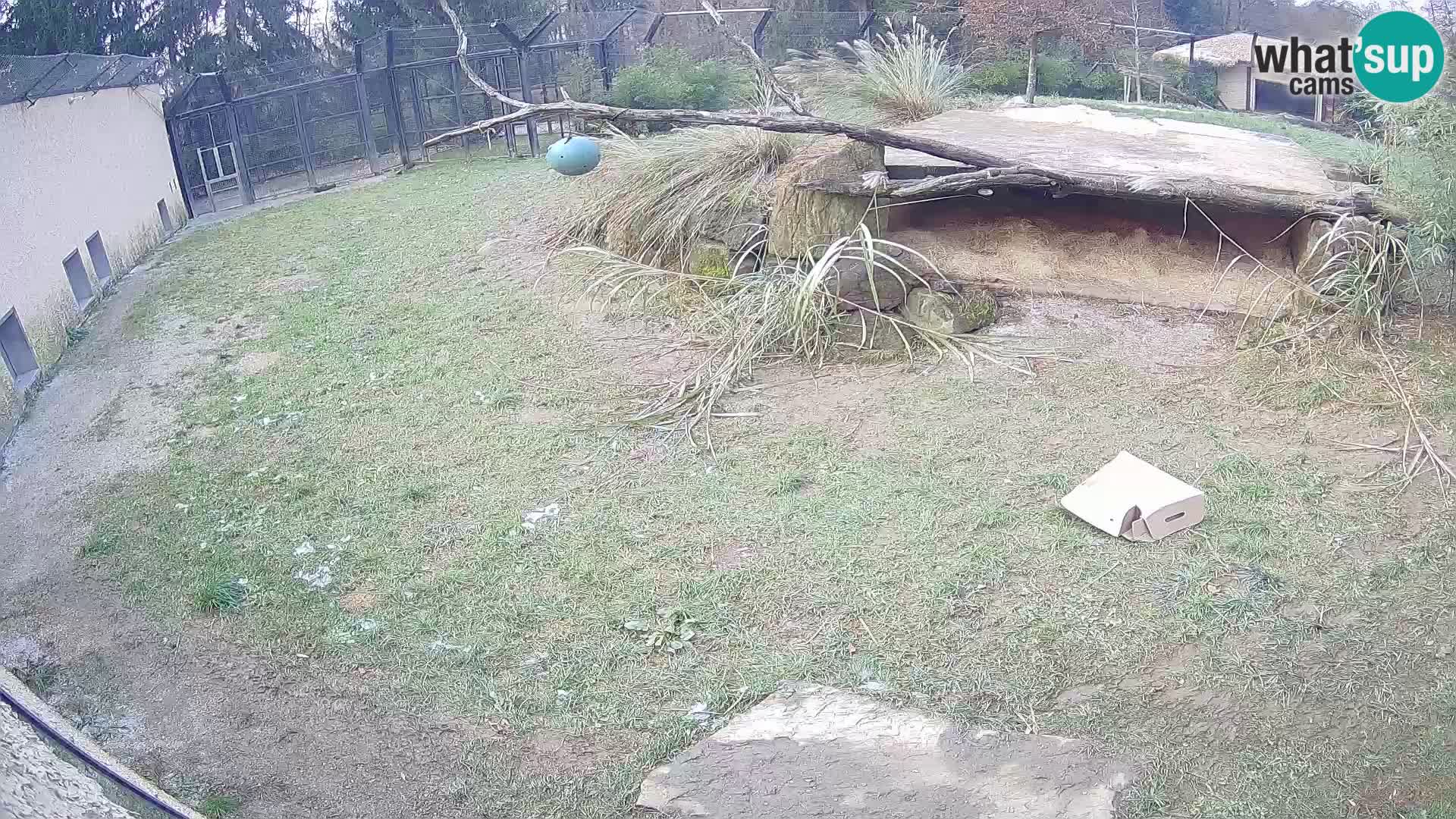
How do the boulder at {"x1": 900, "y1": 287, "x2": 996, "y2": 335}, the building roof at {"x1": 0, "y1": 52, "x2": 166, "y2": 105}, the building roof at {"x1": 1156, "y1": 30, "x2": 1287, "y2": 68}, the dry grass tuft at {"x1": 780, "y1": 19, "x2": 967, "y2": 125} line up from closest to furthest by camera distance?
1. the boulder at {"x1": 900, "y1": 287, "x2": 996, "y2": 335}
2. the building roof at {"x1": 0, "y1": 52, "x2": 166, "y2": 105}
3. the dry grass tuft at {"x1": 780, "y1": 19, "x2": 967, "y2": 125}
4. the building roof at {"x1": 1156, "y1": 30, "x2": 1287, "y2": 68}

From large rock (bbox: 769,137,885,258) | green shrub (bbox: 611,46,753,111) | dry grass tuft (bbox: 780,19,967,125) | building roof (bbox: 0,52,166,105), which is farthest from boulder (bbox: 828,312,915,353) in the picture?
green shrub (bbox: 611,46,753,111)

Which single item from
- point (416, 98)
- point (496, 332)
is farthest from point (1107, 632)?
point (416, 98)

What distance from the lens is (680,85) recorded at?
12.9m

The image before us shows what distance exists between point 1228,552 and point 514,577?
246 cm

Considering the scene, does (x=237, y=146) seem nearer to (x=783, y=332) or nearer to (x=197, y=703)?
(x=783, y=332)

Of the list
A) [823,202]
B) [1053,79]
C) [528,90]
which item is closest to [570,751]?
[823,202]

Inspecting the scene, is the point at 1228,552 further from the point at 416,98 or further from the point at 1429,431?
the point at 416,98

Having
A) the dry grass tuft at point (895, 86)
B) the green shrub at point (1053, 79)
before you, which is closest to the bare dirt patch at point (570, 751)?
the dry grass tuft at point (895, 86)

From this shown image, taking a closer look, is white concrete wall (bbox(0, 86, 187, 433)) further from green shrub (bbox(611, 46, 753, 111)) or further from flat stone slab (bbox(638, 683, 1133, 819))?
green shrub (bbox(611, 46, 753, 111))

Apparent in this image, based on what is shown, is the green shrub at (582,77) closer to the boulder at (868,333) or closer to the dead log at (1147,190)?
the dead log at (1147,190)

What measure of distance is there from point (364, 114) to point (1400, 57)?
1074 centimetres

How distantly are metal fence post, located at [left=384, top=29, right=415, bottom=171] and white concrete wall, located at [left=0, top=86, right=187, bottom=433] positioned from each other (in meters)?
2.68

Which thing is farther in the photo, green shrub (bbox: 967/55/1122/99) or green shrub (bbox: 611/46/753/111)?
green shrub (bbox: 967/55/1122/99)

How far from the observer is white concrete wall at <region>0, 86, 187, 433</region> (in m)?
6.17
